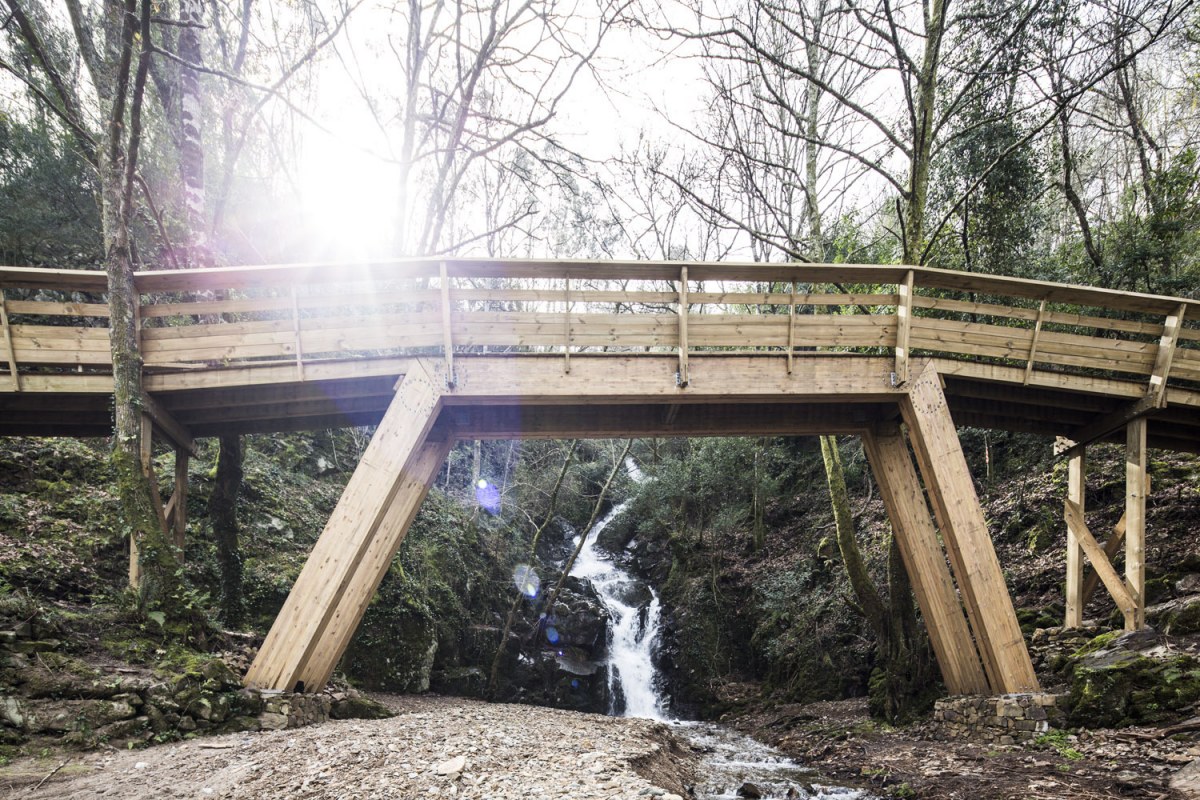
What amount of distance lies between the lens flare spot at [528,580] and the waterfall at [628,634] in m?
1.91

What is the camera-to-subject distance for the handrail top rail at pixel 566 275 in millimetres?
6559

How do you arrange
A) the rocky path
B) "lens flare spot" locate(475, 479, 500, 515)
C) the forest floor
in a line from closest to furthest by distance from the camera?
the rocky path < the forest floor < "lens flare spot" locate(475, 479, 500, 515)

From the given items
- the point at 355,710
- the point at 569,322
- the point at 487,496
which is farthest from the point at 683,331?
the point at 487,496

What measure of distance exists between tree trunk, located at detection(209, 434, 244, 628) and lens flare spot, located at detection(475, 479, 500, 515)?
10.4 metres

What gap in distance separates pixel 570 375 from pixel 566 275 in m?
1.19

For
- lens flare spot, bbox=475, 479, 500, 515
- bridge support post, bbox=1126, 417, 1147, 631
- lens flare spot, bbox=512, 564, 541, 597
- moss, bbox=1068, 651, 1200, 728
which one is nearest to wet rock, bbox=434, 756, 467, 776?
moss, bbox=1068, 651, 1200, 728

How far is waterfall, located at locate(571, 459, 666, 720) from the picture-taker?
14719 mm

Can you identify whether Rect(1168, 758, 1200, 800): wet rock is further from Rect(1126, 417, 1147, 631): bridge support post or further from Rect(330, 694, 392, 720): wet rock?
Rect(330, 694, 392, 720): wet rock

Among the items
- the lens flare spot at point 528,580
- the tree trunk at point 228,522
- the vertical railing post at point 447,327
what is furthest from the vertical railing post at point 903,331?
the lens flare spot at point 528,580

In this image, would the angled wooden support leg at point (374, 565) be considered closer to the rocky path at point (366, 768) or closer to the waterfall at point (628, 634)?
the rocky path at point (366, 768)

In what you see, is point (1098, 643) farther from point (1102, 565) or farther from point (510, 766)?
point (510, 766)

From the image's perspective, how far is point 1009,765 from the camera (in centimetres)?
578

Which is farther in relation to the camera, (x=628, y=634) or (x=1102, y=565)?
(x=628, y=634)

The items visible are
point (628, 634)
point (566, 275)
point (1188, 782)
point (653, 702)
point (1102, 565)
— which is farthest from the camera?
point (628, 634)
